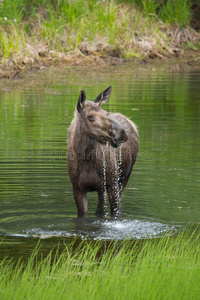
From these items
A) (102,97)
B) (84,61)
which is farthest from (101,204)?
(84,61)

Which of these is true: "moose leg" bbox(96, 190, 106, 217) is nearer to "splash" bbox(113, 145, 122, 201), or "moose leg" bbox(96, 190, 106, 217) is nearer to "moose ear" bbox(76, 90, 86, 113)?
"splash" bbox(113, 145, 122, 201)

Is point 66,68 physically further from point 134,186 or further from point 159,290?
point 159,290

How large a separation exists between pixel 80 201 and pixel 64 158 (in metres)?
3.97

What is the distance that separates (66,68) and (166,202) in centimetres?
1553

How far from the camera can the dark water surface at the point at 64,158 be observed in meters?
7.54

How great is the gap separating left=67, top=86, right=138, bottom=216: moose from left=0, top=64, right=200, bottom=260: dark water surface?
1.38 ft

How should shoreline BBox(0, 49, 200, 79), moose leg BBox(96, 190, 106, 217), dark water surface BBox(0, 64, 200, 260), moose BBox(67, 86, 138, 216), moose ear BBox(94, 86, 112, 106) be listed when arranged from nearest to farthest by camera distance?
moose BBox(67, 86, 138, 216) < moose ear BBox(94, 86, 112, 106) < dark water surface BBox(0, 64, 200, 260) < moose leg BBox(96, 190, 106, 217) < shoreline BBox(0, 49, 200, 79)

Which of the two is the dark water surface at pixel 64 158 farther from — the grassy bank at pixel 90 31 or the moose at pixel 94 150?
the grassy bank at pixel 90 31

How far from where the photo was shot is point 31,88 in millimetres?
19703

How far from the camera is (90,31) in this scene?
25.3m

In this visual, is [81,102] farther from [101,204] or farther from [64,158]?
[64,158]

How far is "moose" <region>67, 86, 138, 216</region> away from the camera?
22.5ft

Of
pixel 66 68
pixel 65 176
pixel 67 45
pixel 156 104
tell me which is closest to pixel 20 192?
pixel 65 176

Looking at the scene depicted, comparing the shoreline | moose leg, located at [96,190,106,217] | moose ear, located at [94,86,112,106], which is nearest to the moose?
moose ear, located at [94,86,112,106]
